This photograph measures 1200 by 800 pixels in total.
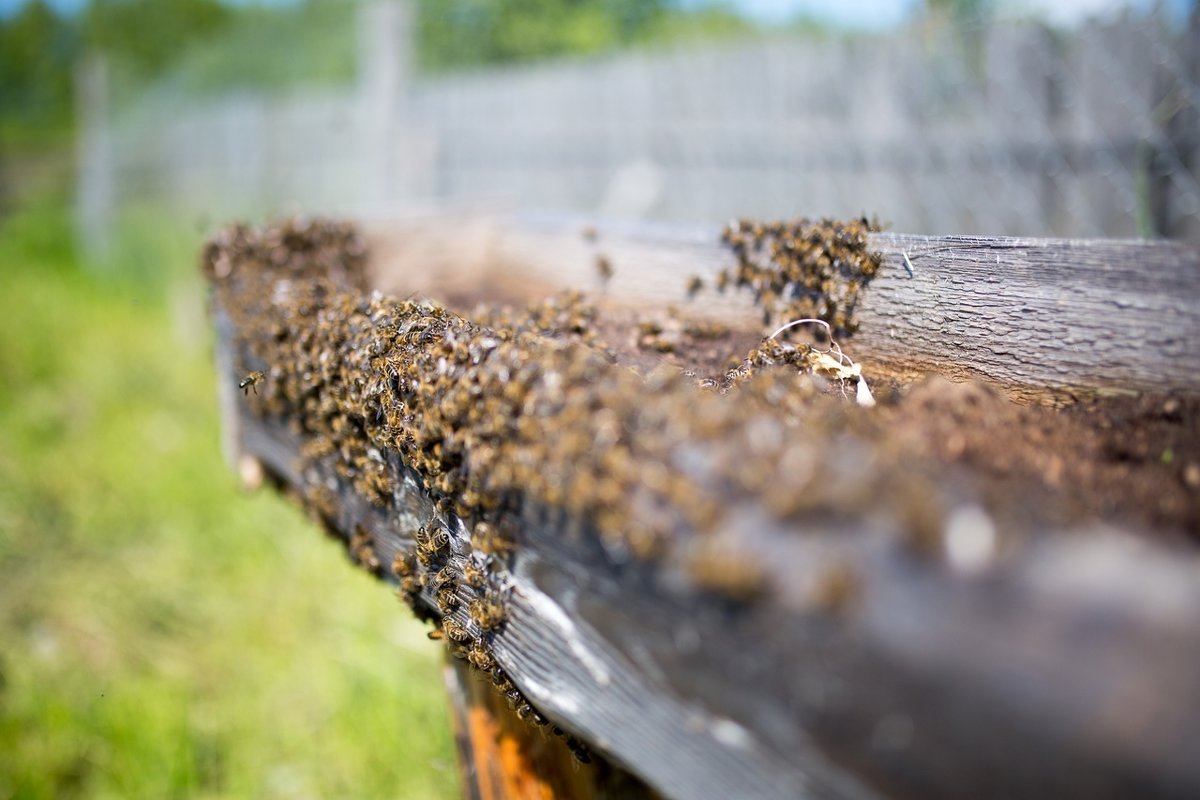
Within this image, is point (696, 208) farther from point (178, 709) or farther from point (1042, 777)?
point (1042, 777)

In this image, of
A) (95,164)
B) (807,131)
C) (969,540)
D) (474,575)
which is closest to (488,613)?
(474,575)

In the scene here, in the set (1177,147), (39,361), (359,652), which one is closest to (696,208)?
(1177,147)

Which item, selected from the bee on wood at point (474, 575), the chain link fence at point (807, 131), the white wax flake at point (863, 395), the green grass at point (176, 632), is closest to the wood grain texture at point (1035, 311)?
the white wax flake at point (863, 395)

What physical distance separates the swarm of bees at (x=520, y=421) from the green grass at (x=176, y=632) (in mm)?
1796

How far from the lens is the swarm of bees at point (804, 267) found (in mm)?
1559

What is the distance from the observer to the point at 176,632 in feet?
15.3

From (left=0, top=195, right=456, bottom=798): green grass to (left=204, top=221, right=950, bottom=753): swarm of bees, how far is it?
180 cm

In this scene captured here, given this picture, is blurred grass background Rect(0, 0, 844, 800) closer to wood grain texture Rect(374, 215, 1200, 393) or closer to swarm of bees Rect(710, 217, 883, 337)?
swarm of bees Rect(710, 217, 883, 337)

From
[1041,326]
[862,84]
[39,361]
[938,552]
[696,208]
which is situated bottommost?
[39,361]

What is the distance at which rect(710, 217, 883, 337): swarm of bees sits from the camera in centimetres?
156

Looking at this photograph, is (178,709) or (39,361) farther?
(39,361)

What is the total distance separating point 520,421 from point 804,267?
897 millimetres

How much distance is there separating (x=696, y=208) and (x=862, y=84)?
1373 mm

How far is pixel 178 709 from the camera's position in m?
3.87
